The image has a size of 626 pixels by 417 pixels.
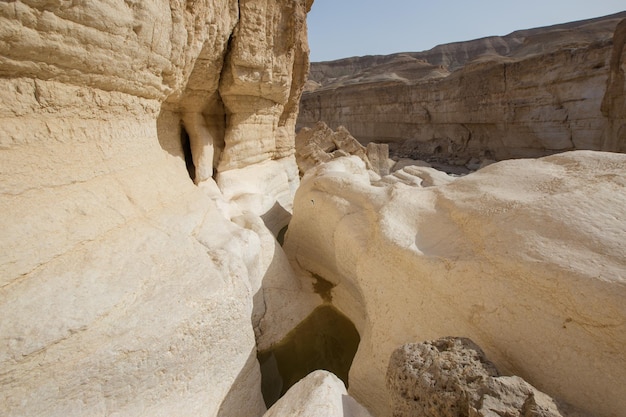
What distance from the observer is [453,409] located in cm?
128

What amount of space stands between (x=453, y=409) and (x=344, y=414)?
555 millimetres

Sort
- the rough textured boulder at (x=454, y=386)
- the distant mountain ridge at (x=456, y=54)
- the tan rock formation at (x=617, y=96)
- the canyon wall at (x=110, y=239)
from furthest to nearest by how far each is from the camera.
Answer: the distant mountain ridge at (x=456, y=54) → the tan rock formation at (x=617, y=96) → the canyon wall at (x=110, y=239) → the rough textured boulder at (x=454, y=386)

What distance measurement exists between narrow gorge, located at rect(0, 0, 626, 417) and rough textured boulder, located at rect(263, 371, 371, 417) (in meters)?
0.01

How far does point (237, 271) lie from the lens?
2393mm

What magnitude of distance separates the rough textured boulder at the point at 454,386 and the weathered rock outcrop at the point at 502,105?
8255mm

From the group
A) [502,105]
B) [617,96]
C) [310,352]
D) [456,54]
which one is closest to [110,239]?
[310,352]

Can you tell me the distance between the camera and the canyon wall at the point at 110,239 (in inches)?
61.2

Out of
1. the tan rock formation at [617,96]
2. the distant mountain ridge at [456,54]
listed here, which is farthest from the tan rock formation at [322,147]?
the distant mountain ridge at [456,54]

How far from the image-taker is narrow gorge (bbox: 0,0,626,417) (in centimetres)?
144

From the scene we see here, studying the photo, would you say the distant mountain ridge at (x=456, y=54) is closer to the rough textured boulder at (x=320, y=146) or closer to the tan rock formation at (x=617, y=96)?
the tan rock formation at (x=617, y=96)

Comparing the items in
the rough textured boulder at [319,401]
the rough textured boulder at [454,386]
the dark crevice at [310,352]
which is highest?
the rough textured boulder at [454,386]

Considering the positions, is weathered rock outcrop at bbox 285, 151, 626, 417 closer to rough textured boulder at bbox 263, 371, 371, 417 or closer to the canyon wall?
rough textured boulder at bbox 263, 371, 371, 417

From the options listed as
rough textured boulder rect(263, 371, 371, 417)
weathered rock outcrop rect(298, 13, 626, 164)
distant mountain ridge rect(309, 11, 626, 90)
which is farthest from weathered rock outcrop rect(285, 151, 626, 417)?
distant mountain ridge rect(309, 11, 626, 90)

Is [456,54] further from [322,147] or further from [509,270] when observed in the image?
[509,270]
